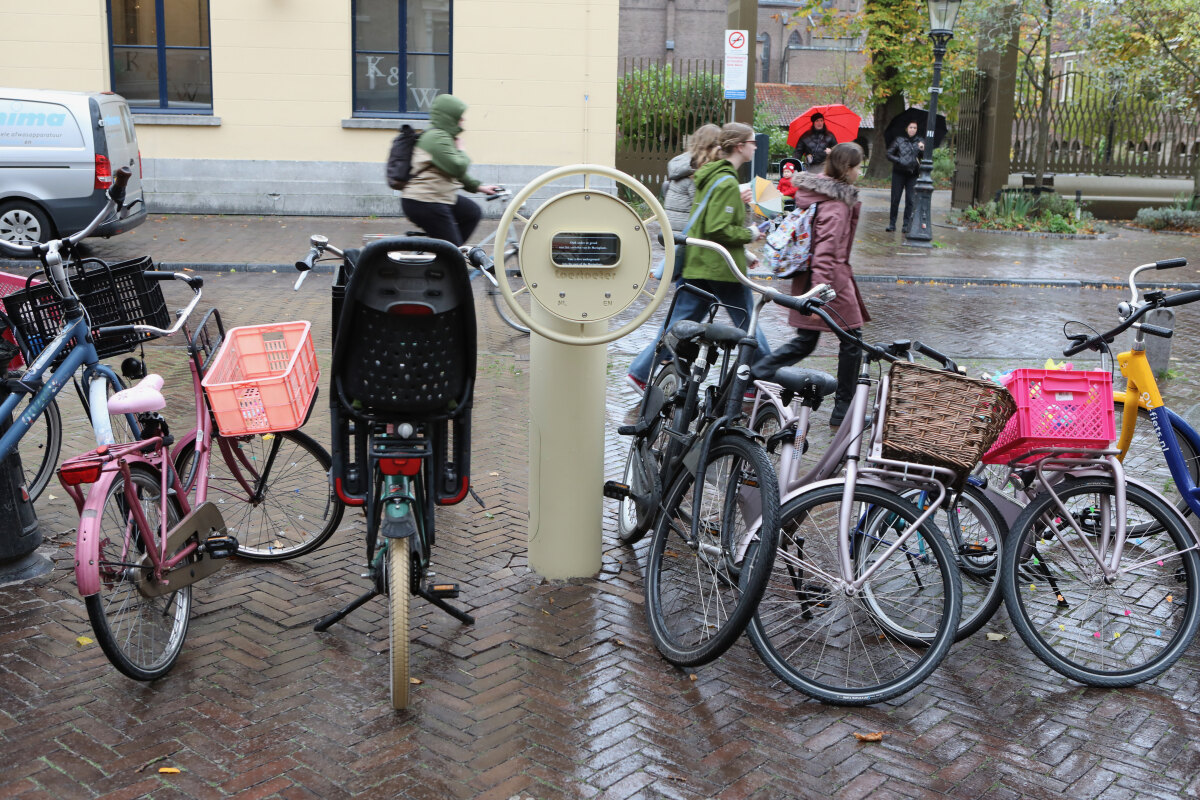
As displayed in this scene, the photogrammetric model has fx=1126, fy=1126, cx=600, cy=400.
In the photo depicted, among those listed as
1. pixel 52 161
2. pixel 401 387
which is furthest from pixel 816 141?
pixel 401 387

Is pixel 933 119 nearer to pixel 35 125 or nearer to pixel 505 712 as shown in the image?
pixel 35 125

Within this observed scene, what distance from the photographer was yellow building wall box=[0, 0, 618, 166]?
16.6 m

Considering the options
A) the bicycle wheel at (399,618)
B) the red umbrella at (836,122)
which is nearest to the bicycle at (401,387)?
the bicycle wheel at (399,618)

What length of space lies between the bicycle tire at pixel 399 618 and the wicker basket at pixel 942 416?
162cm

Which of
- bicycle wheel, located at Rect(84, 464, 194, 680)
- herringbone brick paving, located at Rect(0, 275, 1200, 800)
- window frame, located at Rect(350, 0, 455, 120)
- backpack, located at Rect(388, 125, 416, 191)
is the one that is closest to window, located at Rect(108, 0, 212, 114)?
window frame, located at Rect(350, 0, 455, 120)

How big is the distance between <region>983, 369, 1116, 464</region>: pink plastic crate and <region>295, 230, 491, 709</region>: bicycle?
6.39 ft

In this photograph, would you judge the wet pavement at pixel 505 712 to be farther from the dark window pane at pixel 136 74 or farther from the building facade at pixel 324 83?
the dark window pane at pixel 136 74

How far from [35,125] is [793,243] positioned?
31.7ft

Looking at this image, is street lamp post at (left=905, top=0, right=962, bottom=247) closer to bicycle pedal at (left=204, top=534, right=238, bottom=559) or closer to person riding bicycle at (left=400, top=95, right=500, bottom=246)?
person riding bicycle at (left=400, top=95, right=500, bottom=246)

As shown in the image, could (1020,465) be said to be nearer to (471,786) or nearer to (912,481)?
(912,481)

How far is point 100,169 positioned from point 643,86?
1068cm

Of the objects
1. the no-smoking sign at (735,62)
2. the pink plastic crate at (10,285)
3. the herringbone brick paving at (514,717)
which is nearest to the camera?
the herringbone brick paving at (514,717)

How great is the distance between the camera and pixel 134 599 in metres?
3.76

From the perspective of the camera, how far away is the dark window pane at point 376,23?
17.3 metres
